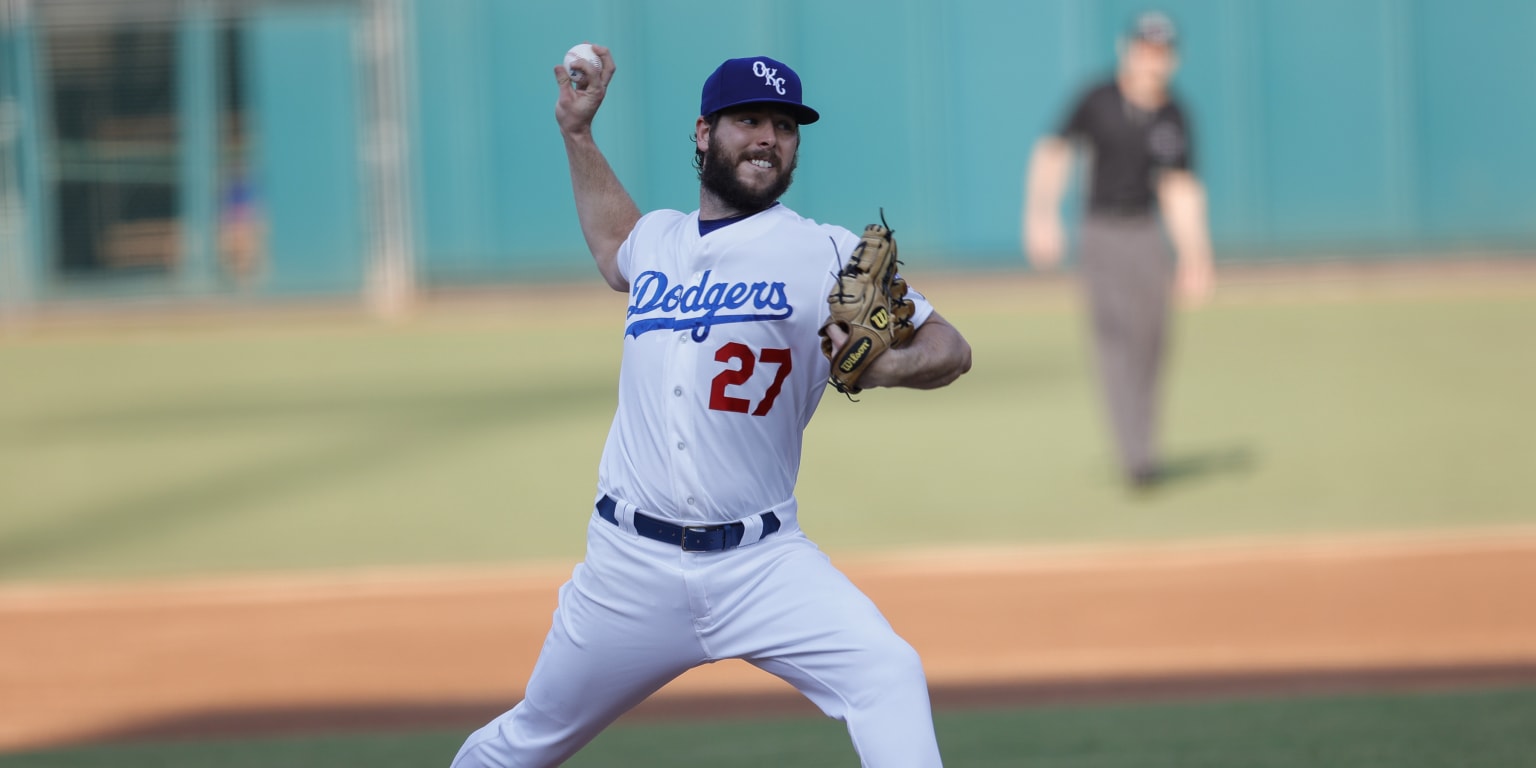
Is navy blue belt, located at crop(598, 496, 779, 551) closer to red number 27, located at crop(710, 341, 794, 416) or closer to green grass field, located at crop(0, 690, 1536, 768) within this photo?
red number 27, located at crop(710, 341, 794, 416)

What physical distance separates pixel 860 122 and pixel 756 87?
2067 centimetres

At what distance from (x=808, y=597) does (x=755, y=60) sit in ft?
3.97

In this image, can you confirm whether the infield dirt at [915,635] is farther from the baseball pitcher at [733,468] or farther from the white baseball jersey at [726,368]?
the white baseball jersey at [726,368]

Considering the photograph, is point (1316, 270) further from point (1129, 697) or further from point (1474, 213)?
point (1129, 697)

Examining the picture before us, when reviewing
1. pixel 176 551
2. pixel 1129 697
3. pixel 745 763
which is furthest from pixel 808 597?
pixel 176 551

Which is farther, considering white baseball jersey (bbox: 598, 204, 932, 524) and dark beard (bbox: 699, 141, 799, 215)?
dark beard (bbox: 699, 141, 799, 215)

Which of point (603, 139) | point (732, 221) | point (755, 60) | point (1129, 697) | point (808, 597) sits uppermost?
point (603, 139)

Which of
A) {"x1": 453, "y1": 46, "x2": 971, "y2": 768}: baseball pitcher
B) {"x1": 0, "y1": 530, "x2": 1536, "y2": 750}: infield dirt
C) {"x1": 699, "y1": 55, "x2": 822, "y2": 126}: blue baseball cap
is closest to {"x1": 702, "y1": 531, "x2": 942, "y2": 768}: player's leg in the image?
{"x1": 453, "y1": 46, "x2": 971, "y2": 768}: baseball pitcher

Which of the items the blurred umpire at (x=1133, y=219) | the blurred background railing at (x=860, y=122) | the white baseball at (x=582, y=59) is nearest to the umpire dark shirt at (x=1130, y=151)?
the blurred umpire at (x=1133, y=219)

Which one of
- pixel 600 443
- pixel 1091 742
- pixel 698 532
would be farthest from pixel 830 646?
pixel 600 443

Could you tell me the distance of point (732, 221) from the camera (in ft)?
13.2

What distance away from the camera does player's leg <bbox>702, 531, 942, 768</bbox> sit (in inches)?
144

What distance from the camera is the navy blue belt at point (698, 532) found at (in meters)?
3.83

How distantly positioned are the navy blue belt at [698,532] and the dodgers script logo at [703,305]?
0.42 m
